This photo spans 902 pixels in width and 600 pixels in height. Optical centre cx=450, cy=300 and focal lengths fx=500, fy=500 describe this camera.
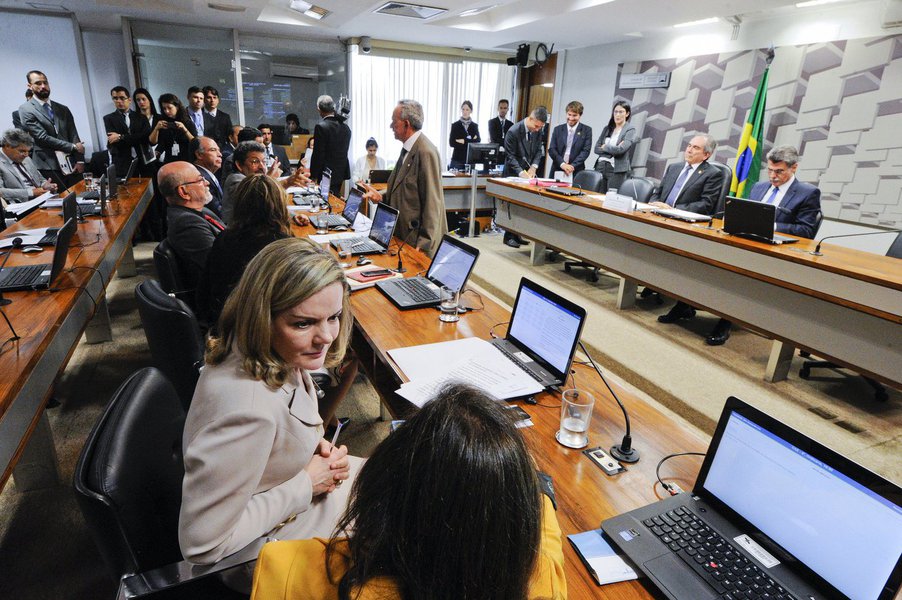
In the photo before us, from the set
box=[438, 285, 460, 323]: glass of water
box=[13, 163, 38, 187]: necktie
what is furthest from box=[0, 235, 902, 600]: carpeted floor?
box=[13, 163, 38, 187]: necktie

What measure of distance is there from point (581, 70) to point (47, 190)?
6.99 meters

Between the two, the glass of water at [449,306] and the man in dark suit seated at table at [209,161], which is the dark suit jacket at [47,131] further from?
the glass of water at [449,306]

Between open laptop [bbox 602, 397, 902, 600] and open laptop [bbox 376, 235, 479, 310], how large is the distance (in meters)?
1.27

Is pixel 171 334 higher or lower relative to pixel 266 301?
lower

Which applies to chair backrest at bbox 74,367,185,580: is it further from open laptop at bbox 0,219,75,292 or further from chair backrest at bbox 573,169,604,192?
chair backrest at bbox 573,169,604,192

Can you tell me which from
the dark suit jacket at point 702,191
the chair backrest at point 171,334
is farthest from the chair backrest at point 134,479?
the dark suit jacket at point 702,191

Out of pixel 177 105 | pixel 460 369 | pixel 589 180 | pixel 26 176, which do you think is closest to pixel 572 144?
pixel 589 180

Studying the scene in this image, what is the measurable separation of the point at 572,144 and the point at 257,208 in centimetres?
516

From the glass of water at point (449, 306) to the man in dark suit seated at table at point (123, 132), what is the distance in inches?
206

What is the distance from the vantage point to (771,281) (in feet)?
9.80

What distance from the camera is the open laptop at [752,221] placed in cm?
307

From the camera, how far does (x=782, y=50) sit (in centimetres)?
500

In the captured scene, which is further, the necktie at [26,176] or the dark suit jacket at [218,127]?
the dark suit jacket at [218,127]

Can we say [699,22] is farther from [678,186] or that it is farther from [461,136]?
[461,136]
